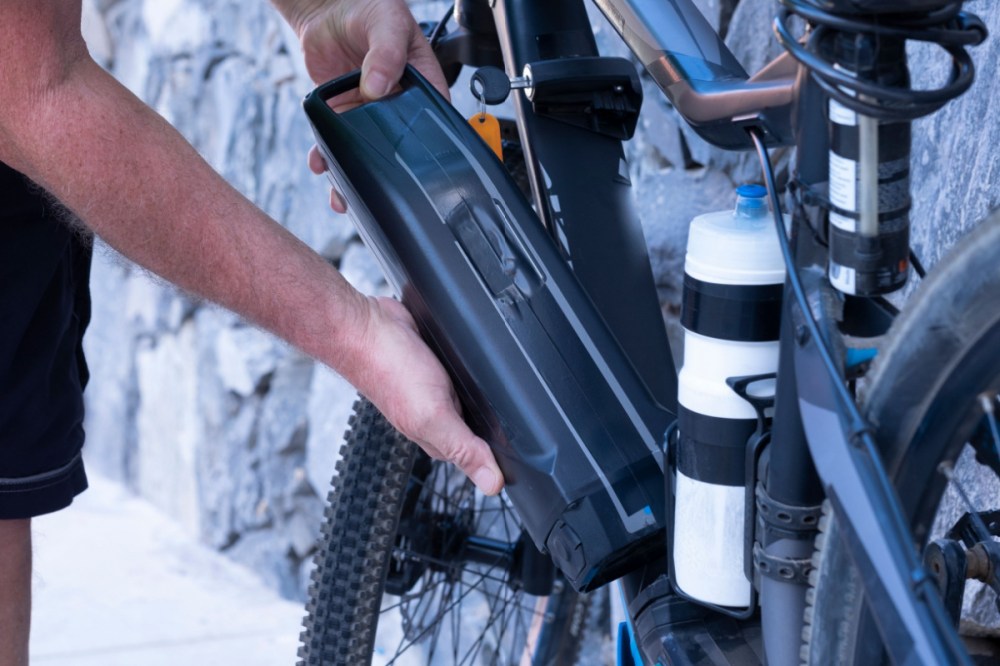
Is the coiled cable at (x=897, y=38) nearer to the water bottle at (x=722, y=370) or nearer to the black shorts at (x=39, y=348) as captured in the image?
the water bottle at (x=722, y=370)

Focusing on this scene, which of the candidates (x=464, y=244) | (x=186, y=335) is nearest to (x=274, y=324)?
(x=464, y=244)

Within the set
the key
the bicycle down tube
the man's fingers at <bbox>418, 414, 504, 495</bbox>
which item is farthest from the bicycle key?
the man's fingers at <bbox>418, 414, 504, 495</bbox>

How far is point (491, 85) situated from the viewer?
1009 millimetres

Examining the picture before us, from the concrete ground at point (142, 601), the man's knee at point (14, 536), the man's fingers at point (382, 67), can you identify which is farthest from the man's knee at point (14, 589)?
the concrete ground at point (142, 601)

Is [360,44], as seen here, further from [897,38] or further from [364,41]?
[897,38]

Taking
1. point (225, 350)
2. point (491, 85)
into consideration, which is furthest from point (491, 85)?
point (225, 350)

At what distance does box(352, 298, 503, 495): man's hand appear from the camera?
0.90 metres

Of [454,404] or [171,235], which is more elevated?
[171,235]

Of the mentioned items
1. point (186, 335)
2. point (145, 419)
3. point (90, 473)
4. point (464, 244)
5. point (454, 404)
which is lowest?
point (90, 473)

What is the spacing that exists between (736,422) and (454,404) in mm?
270

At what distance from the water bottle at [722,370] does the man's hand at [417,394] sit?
0.19 metres

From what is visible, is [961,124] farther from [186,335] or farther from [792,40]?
[186,335]

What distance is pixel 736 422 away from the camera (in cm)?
74

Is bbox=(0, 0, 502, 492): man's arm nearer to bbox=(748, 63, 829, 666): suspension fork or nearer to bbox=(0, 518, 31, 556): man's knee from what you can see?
bbox=(748, 63, 829, 666): suspension fork
